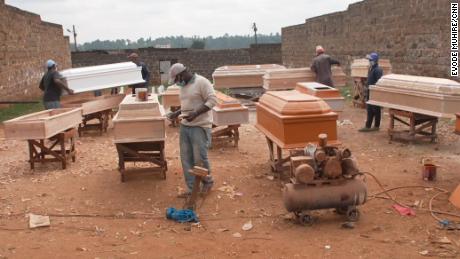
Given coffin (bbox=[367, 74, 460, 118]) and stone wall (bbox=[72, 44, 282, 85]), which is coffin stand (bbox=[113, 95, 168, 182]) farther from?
stone wall (bbox=[72, 44, 282, 85])

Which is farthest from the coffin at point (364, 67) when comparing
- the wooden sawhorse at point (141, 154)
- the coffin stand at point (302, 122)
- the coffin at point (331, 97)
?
the wooden sawhorse at point (141, 154)

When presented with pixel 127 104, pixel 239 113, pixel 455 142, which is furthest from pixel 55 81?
pixel 455 142

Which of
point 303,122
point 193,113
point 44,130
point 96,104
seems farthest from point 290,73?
point 44,130

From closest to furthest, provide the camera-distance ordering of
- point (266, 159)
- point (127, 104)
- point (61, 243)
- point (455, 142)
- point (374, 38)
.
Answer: point (61, 243) → point (127, 104) → point (266, 159) → point (455, 142) → point (374, 38)

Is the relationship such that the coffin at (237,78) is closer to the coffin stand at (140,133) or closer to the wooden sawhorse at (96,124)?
the wooden sawhorse at (96,124)

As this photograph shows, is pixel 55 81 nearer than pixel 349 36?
Yes

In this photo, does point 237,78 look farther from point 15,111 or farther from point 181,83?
point 181,83

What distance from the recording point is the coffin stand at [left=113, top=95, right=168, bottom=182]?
6125 mm

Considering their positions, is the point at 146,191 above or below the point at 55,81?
below

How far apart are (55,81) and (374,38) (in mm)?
10272

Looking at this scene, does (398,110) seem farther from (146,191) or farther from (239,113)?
(146,191)

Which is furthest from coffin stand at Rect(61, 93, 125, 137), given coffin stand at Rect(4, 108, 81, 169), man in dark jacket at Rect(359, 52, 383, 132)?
man in dark jacket at Rect(359, 52, 383, 132)

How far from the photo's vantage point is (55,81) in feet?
29.2

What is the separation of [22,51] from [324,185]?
47.9ft
